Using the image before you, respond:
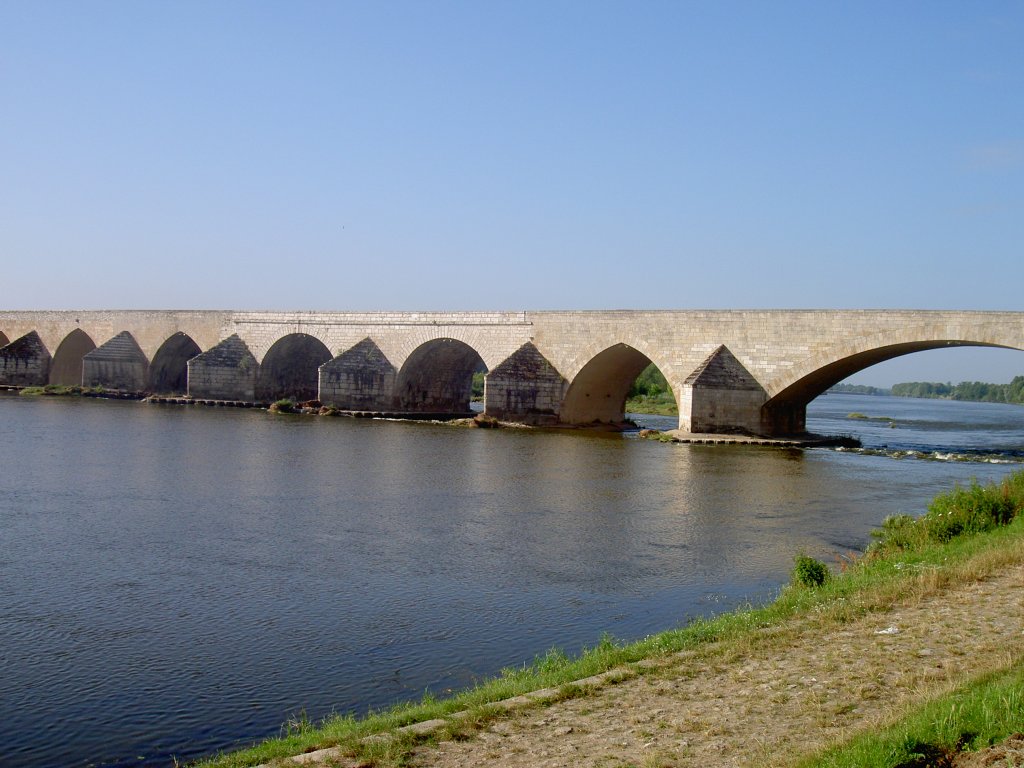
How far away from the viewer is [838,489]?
51.5ft

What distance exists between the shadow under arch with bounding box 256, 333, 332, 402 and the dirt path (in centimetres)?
2940

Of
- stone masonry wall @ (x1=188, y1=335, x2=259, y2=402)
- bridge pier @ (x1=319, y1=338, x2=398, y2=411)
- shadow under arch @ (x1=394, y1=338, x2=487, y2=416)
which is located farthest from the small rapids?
stone masonry wall @ (x1=188, y1=335, x2=259, y2=402)

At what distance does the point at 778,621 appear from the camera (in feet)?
20.3

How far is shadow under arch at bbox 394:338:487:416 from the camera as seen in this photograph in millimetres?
30859

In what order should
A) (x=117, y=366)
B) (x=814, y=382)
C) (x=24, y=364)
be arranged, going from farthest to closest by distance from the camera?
(x=24, y=364), (x=117, y=366), (x=814, y=382)

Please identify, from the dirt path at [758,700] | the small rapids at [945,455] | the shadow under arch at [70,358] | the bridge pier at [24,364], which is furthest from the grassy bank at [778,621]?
the bridge pier at [24,364]

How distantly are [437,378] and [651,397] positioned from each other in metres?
16.4

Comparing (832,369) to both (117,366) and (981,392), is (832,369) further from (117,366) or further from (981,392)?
(981,392)

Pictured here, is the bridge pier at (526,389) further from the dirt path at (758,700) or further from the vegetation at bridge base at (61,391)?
the dirt path at (758,700)

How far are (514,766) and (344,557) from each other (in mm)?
5731

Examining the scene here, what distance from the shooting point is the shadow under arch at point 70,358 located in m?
39.9

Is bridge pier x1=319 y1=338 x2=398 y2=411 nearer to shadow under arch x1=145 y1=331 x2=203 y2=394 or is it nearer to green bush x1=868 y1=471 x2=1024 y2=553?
shadow under arch x1=145 y1=331 x2=203 y2=394

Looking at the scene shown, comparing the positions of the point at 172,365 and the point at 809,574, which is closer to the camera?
the point at 809,574

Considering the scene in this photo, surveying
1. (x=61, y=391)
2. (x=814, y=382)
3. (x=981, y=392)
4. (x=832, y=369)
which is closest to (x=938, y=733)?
(x=832, y=369)
